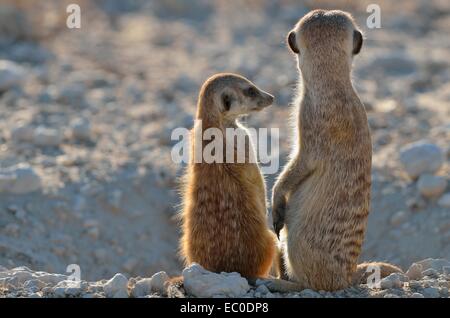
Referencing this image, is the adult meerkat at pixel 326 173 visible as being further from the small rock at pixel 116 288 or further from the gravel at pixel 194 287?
the small rock at pixel 116 288

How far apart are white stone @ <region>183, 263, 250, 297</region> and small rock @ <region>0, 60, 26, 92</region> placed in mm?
4816

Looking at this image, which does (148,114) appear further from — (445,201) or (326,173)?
(326,173)

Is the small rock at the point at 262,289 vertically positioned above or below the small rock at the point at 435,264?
below

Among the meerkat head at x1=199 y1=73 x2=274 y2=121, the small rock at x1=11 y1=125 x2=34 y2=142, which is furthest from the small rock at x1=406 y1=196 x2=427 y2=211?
the small rock at x1=11 y1=125 x2=34 y2=142

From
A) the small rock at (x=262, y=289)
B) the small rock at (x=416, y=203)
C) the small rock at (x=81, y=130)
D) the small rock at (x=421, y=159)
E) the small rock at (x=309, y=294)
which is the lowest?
the small rock at (x=309, y=294)

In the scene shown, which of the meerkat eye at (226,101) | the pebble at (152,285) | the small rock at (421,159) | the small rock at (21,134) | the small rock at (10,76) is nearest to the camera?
the pebble at (152,285)

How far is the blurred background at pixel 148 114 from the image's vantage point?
6289 millimetres

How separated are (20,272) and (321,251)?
1621mm

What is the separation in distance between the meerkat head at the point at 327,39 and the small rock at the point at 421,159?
1.93m

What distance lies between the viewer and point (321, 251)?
15.2ft

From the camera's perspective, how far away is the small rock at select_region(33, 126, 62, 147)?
723cm

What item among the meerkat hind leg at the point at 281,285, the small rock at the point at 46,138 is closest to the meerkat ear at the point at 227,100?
the meerkat hind leg at the point at 281,285

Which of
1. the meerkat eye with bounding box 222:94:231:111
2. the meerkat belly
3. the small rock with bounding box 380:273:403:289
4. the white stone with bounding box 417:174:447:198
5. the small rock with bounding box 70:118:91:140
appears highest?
the small rock with bounding box 70:118:91:140

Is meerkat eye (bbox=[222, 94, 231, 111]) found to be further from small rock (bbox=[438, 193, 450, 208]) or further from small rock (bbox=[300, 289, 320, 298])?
small rock (bbox=[438, 193, 450, 208])
